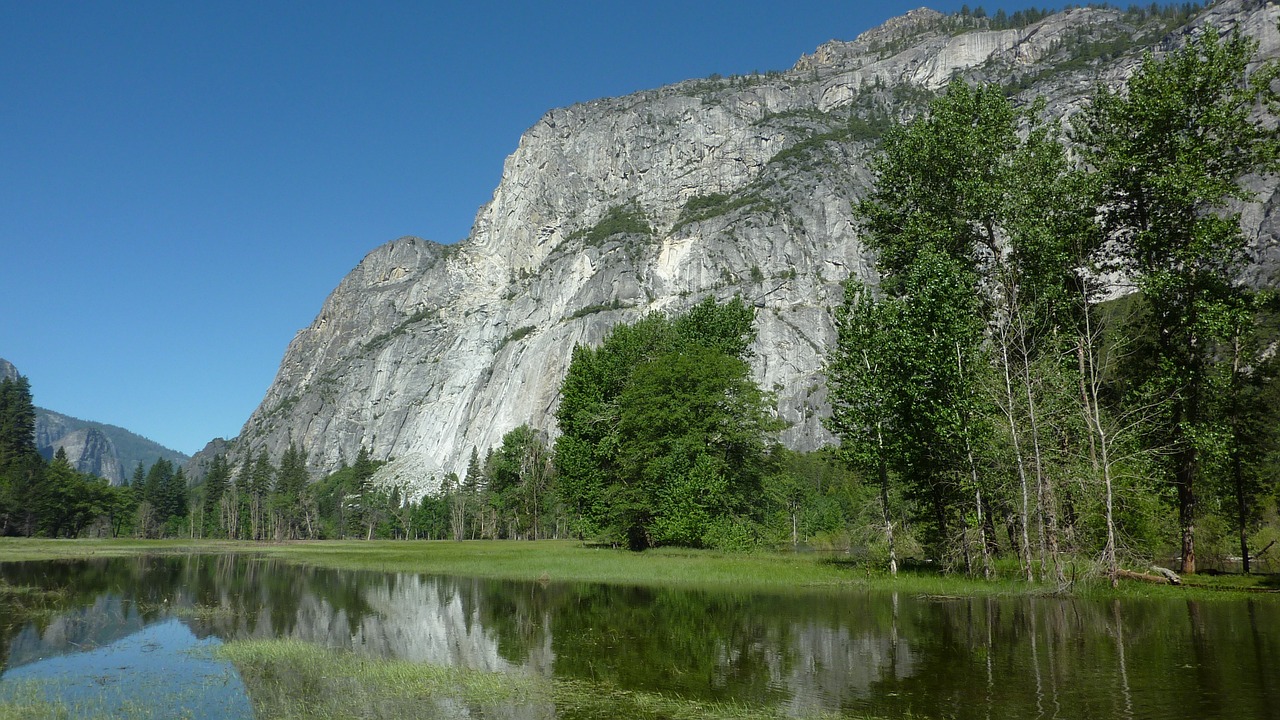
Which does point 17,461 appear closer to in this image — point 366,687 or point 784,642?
point 366,687

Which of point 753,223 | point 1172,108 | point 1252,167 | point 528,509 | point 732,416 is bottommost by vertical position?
point 528,509

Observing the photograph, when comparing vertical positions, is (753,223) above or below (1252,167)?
above

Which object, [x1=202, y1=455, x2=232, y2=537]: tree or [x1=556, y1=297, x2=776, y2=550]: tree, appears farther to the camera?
[x1=202, y1=455, x2=232, y2=537]: tree

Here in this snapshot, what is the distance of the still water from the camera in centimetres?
1213

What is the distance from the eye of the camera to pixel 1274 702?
11.0 meters

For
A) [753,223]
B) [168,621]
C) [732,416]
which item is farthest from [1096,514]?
[753,223]

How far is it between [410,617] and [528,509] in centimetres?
7861

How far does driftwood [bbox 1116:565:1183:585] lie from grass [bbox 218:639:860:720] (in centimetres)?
2131

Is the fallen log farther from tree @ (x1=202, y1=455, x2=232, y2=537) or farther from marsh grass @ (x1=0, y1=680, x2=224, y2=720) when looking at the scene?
tree @ (x1=202, y1=455, x2=232, y2=537)

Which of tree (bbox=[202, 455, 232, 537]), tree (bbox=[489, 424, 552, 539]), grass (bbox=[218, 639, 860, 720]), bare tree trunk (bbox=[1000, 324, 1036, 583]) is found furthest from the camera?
tree (bbox=[202, 455, 232, 537])

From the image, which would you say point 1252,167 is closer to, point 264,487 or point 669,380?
point 669,380

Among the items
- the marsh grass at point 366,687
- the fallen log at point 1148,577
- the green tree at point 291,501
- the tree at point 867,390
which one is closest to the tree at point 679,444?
the tree at point 867,390

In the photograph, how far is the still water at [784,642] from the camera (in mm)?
12133

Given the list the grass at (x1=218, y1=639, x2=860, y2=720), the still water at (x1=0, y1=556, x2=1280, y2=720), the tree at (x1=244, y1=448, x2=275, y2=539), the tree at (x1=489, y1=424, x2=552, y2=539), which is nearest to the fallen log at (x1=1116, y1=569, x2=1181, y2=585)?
the still water at (x1=0, y1=556, x2=1280, y2=720)
